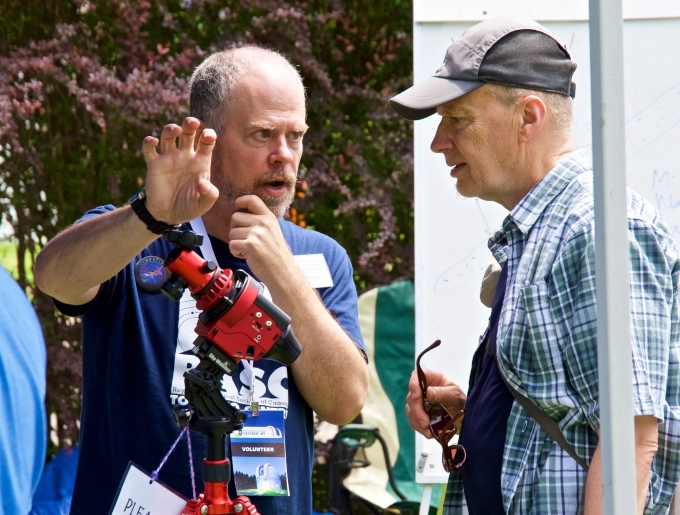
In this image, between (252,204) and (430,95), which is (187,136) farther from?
(430,95)

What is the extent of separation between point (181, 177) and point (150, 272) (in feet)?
1.45

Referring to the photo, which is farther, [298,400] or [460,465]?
[298,400]

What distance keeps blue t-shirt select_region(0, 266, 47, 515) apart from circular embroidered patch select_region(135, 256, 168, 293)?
1.50 metres

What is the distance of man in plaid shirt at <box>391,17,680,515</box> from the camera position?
5.64 feet

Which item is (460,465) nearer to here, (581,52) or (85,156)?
(581,52)

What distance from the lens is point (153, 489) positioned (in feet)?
6.15

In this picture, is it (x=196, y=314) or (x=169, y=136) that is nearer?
(x=169, y=136)

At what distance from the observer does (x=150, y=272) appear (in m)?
2.12

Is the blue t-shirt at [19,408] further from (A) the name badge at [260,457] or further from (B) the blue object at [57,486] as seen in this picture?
(A) the name badge at [260,457]

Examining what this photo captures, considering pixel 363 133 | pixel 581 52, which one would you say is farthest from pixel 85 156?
pixel 581 52

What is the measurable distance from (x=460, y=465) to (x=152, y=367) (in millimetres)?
743

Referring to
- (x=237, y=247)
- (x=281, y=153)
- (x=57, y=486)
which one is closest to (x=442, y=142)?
(x=281, y=153)

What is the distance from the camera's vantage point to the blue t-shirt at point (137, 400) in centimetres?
204

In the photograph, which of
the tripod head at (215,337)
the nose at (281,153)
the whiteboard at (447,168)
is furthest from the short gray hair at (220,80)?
the whiteboard at (447,168)
